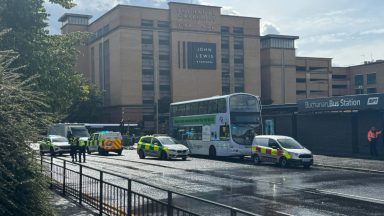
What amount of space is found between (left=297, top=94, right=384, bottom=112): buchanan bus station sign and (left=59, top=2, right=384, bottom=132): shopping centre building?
40895 mm

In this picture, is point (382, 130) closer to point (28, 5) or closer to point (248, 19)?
point (28, 5)

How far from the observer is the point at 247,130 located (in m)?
28.1

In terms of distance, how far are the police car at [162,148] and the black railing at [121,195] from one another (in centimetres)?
1468

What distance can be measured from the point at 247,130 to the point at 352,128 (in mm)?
8032

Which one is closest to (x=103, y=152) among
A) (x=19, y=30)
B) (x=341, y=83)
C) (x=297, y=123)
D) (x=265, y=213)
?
(x=297, y=123)

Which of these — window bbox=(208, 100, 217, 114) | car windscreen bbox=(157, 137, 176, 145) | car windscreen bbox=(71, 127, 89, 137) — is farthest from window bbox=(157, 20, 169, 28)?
car windscreen bbox=(157, 137, 176, 145)

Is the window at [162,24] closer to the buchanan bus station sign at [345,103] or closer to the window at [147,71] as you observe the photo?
the window at [147,71]

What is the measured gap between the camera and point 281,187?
15.8 metres

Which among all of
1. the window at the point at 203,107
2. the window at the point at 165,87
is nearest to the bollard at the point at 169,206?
the window at the point at 203,107

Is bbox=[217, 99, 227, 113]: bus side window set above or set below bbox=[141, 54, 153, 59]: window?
below

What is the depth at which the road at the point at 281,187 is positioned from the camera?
11.8m

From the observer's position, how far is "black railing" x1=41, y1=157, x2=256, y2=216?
20.3 ft

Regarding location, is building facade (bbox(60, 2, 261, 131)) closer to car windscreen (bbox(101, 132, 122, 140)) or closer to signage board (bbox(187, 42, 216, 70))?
signage board (bbox(187, 42, 216, 70))

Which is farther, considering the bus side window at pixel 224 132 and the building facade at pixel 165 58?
the building facade at pixel 165 58
